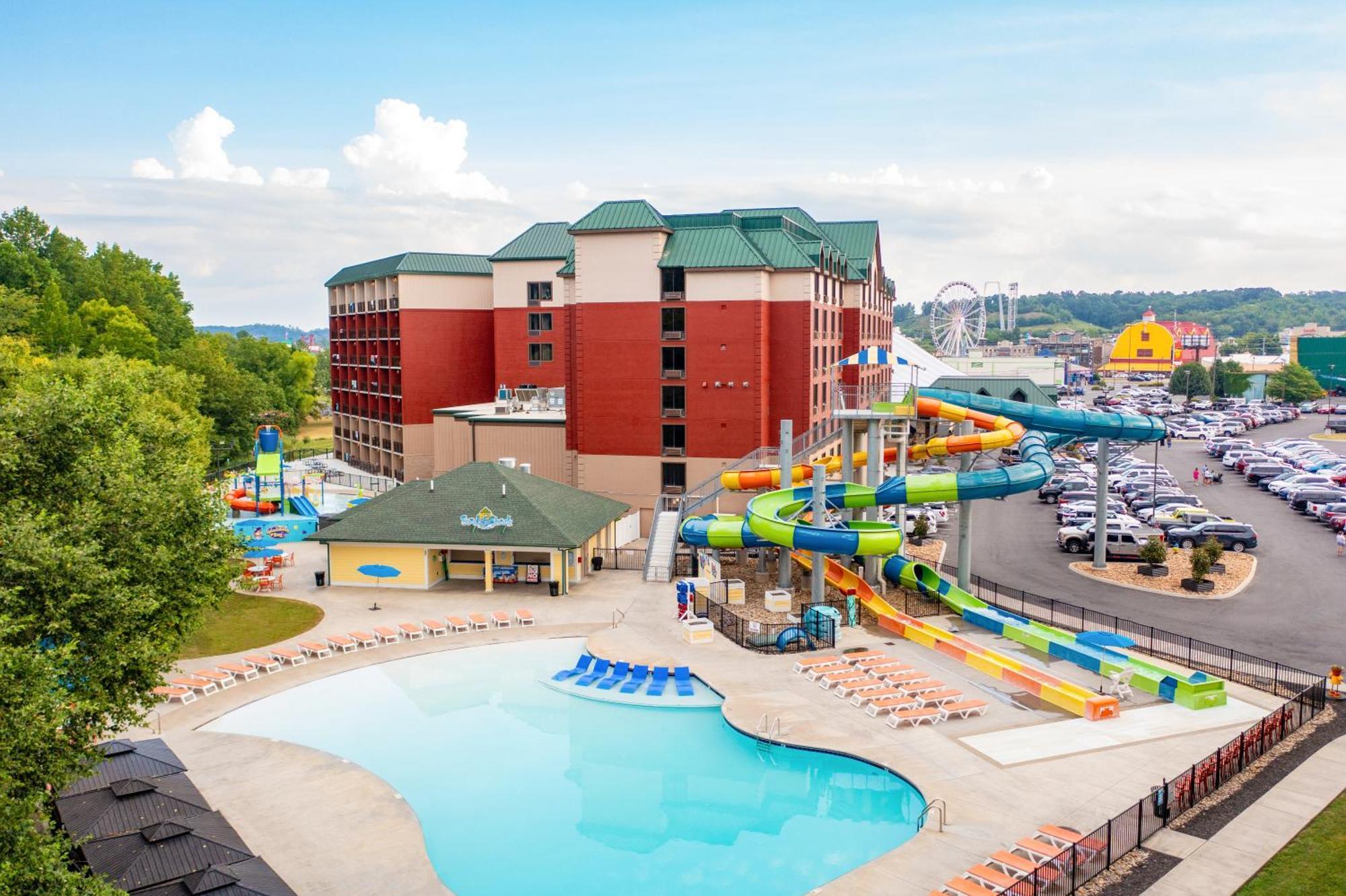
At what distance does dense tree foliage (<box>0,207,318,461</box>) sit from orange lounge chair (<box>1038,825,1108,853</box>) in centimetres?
5761

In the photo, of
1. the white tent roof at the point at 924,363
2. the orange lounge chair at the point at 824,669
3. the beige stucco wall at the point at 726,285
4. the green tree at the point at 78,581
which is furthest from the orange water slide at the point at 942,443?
the white tent roof at the point at 924,363

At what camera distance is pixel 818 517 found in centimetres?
3778

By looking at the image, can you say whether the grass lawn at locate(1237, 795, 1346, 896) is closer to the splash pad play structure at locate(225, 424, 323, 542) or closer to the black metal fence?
the black metal fence

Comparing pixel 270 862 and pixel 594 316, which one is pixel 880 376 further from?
pixel 270 862

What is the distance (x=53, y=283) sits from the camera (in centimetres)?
8956

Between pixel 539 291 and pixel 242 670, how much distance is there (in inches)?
1689

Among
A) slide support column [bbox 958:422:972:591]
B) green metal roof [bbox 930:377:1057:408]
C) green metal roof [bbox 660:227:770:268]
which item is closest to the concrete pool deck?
slide support column [bbox 958:422:972:591]

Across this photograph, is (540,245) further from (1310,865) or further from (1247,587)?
(1310,865)

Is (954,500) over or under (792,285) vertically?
under

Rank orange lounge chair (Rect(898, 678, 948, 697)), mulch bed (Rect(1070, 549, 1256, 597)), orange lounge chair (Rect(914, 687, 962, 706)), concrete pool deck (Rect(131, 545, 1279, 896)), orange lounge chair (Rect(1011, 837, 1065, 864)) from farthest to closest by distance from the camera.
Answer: mulch bed (Rect(1070, 549, 1256, 597)) → orange lounge chair (Rect(898, 678, 948, 697)) → orange lounge chair (Rect(914, 687, 962, 706)) → concrete pool deck (Rect(131, 545, 1279, 896)) → orange lounge chair (Rect(1011, 837, 1065, 864))

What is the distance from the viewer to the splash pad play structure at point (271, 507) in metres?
53.3

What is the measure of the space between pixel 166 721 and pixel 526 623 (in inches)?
526

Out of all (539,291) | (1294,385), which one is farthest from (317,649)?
(1294,385)

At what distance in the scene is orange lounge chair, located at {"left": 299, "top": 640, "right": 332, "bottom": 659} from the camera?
34.2 m
